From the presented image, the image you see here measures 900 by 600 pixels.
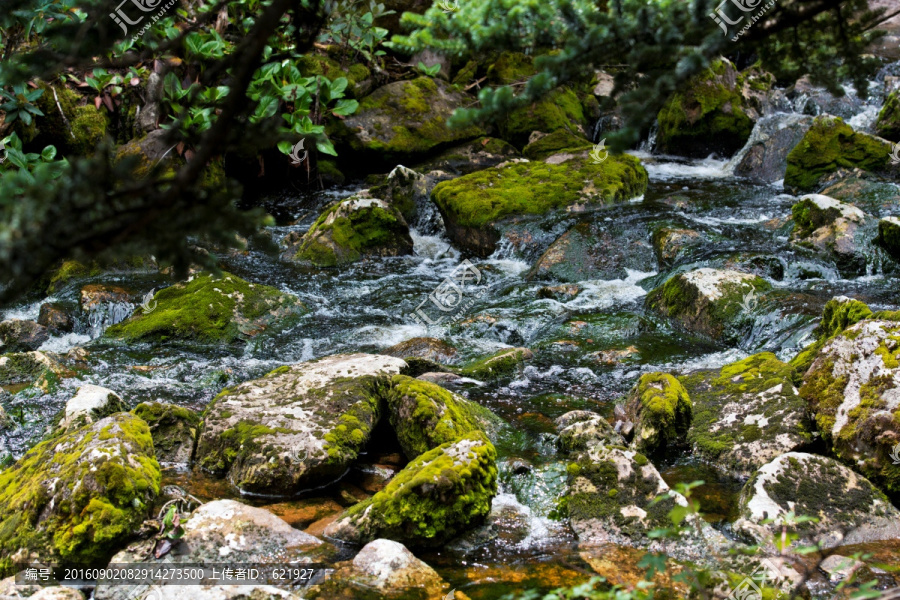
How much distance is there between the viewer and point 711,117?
1506 centimetres

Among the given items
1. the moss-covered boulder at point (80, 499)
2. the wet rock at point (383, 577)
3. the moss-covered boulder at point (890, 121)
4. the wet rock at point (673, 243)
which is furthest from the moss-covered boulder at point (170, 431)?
the moss-covered boulder at point (890, 121)

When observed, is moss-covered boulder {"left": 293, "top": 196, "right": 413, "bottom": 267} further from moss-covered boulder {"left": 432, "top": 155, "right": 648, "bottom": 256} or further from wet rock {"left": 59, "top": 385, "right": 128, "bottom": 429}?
wet rock {"left": 59, "top": 385, "right": 128, "bottom": 429}

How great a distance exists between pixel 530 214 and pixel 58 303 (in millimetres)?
7078

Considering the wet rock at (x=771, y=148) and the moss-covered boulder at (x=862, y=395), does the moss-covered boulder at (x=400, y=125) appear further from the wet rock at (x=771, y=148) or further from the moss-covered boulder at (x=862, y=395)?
the moss-covered boulder at (x=862, y=395)

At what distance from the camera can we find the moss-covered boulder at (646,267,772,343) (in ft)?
23.4

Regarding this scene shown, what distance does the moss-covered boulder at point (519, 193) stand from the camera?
35.5 ft

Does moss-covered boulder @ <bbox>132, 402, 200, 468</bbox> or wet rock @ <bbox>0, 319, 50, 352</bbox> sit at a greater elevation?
moss-covered boulder @ <bbox>132, 402, 200, 468</bbox>

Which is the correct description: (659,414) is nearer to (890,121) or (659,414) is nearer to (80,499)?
(80,499)

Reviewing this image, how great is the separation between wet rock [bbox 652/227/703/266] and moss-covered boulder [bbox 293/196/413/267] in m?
4.11

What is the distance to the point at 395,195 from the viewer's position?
39.7ft

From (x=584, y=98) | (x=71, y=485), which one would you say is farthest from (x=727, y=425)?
(x=584, y=98)

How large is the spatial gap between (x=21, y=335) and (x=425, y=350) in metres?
4.83

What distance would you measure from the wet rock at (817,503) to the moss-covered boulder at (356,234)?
7696mm

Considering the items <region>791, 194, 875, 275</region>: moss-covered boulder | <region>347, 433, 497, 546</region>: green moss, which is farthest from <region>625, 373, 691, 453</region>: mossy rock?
<region>791, 194, 875, 275</region>: moss-covered boulder
